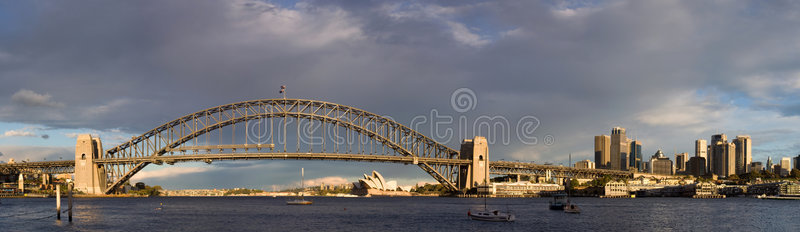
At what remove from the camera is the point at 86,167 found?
→ 164 m

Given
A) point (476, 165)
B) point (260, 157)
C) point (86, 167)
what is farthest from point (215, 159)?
point (476, 165)

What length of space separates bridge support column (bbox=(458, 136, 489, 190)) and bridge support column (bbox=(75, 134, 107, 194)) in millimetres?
85417

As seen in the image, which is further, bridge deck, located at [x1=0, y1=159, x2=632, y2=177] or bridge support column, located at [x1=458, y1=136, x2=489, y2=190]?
bridge support column, located at [x1=458, y1=136, x2=489, y2=190]

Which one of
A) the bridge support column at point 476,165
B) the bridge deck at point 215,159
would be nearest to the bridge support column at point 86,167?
the bridge deck at point 215,159

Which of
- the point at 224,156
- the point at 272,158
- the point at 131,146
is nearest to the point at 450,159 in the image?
the point at 272,158

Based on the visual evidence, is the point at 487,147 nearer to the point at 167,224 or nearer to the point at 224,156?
the point at 224,156

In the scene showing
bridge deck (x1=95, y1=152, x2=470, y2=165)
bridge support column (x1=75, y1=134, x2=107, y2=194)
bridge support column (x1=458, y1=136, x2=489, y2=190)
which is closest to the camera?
bridge deck (x1=95, y1=152, x2=470, y2=165)

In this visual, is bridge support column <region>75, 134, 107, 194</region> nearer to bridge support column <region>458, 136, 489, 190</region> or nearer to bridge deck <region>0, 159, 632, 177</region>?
bridge deck <region>0, 159, 632, 177</region>

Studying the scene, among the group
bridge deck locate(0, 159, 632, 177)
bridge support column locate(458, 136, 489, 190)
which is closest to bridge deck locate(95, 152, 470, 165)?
bridge deck locate(0, 159, 632, 177)

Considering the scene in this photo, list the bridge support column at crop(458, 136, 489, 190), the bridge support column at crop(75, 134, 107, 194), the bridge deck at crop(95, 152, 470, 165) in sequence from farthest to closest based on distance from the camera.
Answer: the bridge support column at crop(458, 136, 489, 190)
the bridge support column at crop(75, 134, 107, 194)
the bridge deck at crop(95, 152, 470, 165)

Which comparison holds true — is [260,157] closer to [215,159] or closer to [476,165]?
[215,159]

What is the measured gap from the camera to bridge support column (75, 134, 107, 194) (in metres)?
163

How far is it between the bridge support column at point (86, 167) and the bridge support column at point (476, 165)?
8542cm

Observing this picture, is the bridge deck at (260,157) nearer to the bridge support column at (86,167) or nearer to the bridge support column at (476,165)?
the bridge support column at (86,167)
